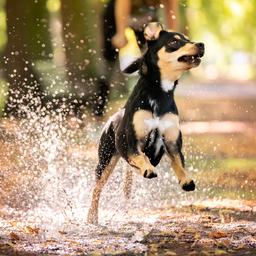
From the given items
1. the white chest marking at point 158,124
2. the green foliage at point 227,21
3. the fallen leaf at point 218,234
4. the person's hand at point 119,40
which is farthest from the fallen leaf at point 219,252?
A: the green foliage at point 227,21

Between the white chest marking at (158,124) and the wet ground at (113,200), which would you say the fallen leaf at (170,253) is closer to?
the wet ground at (113,200)

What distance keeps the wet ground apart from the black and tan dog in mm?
515

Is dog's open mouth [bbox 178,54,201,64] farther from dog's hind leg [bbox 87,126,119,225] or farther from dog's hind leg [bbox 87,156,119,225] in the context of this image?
dog's hind leg [bbox 87,156,119,225]

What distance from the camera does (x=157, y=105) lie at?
670 centimetres

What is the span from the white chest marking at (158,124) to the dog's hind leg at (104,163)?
0.59 metres

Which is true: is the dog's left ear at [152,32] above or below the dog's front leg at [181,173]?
above

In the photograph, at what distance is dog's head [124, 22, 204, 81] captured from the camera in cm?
676

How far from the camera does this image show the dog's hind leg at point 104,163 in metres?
7.29

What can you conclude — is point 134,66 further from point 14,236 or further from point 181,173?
point 14,236

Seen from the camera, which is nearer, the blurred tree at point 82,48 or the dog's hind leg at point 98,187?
the dog's hind leg at point 98,187

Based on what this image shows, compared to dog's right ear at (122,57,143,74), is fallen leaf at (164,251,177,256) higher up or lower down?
lower down

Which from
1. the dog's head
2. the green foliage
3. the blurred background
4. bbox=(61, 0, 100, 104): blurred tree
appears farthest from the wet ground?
the green foliage

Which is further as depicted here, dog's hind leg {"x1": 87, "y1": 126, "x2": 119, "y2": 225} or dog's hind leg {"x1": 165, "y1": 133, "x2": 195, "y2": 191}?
dog's hind leg {"x1": 87, "y1": 126, "x2": 119, "y2": 225}

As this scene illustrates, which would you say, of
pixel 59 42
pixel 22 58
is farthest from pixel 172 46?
pixel 59 42
